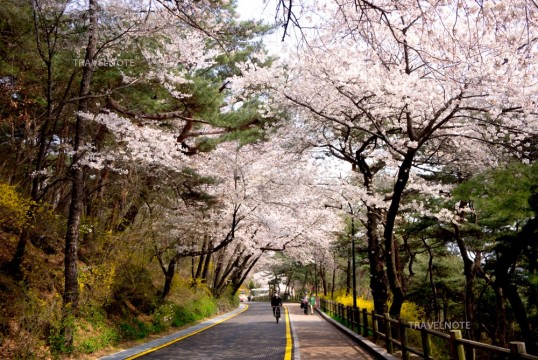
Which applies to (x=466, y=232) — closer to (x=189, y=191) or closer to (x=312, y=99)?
(x=312, y=99)

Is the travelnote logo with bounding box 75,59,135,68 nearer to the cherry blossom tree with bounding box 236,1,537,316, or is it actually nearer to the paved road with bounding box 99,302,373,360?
the cherry blossom tree with bounding box 236,1,537,316

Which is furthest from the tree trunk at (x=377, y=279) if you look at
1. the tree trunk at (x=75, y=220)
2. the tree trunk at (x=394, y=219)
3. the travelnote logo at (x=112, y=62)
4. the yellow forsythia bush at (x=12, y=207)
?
the yellow forsythia bush at (x=12, y=207)

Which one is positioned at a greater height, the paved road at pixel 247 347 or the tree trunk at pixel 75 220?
the tree trunk at pixel 75 220

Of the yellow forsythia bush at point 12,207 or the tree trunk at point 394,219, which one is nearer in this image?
the yellow forsythia bush at point 12,207

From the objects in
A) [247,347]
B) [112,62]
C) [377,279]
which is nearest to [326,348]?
[247,347]

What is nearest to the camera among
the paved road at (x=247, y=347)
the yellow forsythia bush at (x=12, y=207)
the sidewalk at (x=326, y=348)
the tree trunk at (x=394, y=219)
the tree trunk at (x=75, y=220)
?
the yellow forsythia bush at (x=12, y=207)

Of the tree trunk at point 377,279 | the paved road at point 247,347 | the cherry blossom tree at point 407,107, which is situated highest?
the cherry blossom tree at point 407,107

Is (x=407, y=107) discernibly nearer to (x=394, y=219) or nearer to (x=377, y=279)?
(x=394, y=219)

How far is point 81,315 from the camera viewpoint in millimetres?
11172

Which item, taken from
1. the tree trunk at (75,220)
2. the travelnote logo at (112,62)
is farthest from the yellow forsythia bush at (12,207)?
the travelnote logo at (112,62)

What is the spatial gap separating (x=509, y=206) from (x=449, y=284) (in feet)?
58.5

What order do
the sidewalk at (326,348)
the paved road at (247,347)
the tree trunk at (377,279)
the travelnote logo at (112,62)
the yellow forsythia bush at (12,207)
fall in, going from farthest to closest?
the tree trunk at (377,279) → the travelnote logo at (112,62) → the sidewalk at (326,348) → the paved road at (247,347) → the yellow forsythia bush at (12,207)

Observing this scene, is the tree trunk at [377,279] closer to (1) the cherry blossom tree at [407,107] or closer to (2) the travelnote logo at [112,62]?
(1) the cherry blossom tree at [407,107]

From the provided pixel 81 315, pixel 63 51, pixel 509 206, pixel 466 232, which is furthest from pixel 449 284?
pixel 63 51
